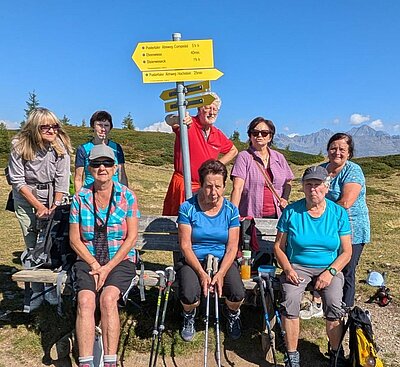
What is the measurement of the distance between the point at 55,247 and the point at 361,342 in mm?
3339

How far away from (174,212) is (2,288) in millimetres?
2978

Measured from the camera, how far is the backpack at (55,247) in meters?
5.10

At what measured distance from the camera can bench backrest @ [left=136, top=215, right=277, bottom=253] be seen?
5664mm

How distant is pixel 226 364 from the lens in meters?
4.73

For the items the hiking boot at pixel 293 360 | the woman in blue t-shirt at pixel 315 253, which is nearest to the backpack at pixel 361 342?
the woman in blue t-shirt at pixel 315 253

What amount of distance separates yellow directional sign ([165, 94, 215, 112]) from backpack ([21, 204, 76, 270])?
1730 mm

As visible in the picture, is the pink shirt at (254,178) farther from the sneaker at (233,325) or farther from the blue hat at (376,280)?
the blue hat at (376,280)

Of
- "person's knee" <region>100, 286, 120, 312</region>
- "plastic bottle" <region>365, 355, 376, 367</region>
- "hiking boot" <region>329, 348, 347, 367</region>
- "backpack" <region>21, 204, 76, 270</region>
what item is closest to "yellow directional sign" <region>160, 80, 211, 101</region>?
"backpack" <region>21, 204, 76, 270</region>

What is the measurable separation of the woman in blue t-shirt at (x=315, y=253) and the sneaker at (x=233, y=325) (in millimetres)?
739

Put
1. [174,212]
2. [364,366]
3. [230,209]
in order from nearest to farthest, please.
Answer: [364,366], [230,209], [174,212]

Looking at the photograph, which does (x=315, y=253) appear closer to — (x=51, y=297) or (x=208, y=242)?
(x=208, y=242)

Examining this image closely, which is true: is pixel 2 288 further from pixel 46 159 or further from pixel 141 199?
pixel 141 199

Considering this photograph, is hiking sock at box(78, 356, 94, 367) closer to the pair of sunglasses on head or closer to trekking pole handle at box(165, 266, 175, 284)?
trekking pole handle at box(165, 266, 175, 284)

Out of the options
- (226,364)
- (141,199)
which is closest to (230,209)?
(226,364)
